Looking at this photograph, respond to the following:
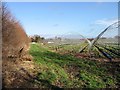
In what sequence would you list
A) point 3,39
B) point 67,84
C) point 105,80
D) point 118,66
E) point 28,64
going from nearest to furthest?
1. point 3,39
2. point 67,84
3. point 105,80
4. point 28,64
5. point 118,66

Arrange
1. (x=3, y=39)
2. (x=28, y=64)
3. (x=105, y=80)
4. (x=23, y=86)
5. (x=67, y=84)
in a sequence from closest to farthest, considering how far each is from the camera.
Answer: (x=3, y=39) → (x=23, y=86) → (x=67, y=84) → (x=105, y=80) → (x=28, y=64)

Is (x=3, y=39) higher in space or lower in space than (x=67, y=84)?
Answer: higher

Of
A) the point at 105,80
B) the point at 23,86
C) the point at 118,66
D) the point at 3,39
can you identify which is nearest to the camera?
the point at 3,39

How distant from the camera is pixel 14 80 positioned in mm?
17562

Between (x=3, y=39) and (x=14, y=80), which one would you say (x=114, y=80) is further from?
(x=3, y=39)

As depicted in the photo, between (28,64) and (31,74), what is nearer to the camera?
(31,74)

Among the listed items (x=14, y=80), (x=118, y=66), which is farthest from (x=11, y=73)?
(x=118, y=66)

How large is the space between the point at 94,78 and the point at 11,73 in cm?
577

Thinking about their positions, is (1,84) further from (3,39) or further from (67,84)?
(67,84)

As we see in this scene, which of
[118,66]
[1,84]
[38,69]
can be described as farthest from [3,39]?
[118,66]

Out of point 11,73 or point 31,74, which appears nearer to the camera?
point 11,73

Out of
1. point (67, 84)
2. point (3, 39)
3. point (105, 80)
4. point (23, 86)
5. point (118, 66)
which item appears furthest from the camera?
point (118, 66)

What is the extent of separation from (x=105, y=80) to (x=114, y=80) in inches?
25.7

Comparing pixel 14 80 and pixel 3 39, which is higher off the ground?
pixel 3 39
